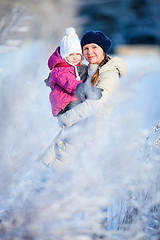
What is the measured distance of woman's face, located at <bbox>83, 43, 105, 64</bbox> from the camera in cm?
110

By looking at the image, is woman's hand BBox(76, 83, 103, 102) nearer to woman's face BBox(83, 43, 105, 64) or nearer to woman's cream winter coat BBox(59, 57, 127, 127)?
woman's cream winter coat BBox(59, 57, 127, 127)

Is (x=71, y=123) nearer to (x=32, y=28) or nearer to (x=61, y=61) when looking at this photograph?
(x=61, y=61)

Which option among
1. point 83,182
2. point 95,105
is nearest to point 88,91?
point 95,105

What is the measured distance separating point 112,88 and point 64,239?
2.10ft

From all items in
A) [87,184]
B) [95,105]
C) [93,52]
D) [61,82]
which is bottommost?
[87,184]

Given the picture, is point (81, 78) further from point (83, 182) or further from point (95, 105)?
point (83, 182)

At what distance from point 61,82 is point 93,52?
0.67 ft

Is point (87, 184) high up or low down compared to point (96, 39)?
down

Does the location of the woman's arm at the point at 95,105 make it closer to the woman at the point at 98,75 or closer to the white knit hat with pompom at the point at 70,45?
the woman at the point at 98,75

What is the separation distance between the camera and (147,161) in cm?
116

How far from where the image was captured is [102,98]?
1.02 meters

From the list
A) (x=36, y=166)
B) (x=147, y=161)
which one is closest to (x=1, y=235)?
(x=36, y=166)

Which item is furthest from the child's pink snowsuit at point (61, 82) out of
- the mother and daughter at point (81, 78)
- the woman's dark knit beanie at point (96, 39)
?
the woman's dark knit beanie at point (96, 39)

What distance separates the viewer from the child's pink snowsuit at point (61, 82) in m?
1.03
